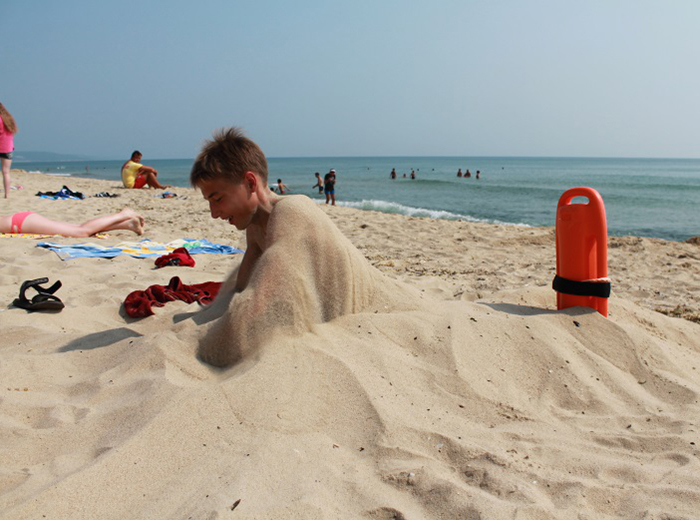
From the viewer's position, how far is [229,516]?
177 centimetres

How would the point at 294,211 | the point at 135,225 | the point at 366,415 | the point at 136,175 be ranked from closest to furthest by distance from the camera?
the point at 366,415 < the point at 294,211 < the point at 135,225 < the point at 136,175

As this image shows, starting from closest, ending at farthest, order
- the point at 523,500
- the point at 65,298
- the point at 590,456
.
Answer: the point at 523,500 < the point at 590,456 < the point at 65,298

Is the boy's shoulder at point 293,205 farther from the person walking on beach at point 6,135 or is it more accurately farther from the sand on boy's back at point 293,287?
the person walking on beach at point 6,135

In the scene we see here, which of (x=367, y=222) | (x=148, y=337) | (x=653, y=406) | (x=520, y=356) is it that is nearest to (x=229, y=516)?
Result: (x=148, y=337)

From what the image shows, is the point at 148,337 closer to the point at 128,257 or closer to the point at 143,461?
the point at 143,461

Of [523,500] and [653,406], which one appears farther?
[653,406]

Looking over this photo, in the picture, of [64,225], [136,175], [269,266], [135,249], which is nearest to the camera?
[269,266]

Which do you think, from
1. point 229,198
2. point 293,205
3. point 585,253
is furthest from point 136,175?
point 585,253

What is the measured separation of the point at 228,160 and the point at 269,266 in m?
0.73

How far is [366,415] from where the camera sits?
8.05ft

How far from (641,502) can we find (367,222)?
352 inches

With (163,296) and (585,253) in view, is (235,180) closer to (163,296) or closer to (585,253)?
(163,296)

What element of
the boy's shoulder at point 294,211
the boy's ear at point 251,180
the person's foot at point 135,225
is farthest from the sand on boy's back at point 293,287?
the person's foot at point 135,225

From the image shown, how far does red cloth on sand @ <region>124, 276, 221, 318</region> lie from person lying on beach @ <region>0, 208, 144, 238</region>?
3.46 meters
